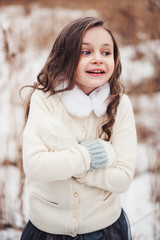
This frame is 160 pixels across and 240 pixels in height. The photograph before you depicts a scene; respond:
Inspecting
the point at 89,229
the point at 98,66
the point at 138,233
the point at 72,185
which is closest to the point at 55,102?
the point at 98,66

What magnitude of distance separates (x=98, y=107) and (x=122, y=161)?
240mm

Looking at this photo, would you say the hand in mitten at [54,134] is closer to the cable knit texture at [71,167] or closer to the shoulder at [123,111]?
the cable knit texture at [71,167]

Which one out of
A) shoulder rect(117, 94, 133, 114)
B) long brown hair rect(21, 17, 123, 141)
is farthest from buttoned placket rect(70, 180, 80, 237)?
shoulder rect(117, 94, 133, 114)

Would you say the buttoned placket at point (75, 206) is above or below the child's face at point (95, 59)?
below

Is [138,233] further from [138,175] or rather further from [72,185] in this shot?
[72,185]

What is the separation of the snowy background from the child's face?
1.09 ft

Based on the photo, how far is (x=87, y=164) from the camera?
925 mm

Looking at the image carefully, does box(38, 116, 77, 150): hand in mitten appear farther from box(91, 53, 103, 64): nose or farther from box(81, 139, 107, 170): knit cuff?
box(91, 53, 103, 64): nose

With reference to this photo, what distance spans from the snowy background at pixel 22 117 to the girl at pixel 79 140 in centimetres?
32

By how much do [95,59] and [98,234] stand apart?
0.73 meters

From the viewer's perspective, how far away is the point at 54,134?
92 centimetres

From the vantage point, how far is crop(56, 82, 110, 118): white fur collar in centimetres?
100

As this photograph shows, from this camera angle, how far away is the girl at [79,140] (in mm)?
927

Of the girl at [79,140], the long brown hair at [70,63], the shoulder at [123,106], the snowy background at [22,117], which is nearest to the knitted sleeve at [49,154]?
the girl at [79,140]
